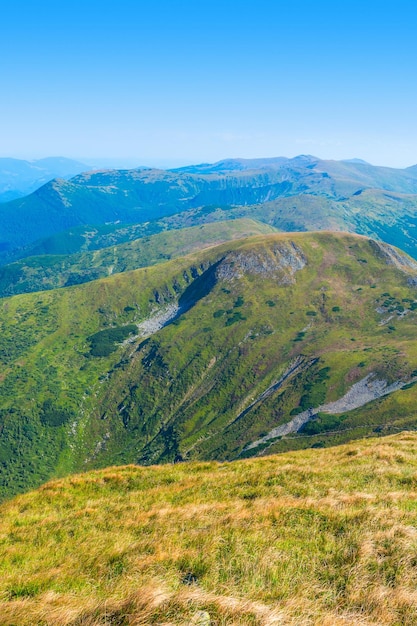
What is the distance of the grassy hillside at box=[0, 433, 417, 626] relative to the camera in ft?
24.5

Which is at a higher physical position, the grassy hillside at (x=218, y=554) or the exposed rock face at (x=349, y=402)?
the grassy hillside at (x=218, y=554)

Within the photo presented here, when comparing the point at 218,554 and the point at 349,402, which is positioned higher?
the point at 218,554

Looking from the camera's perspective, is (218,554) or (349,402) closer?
(218,554)

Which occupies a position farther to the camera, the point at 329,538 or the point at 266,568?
the point at 329,538

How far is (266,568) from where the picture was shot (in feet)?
32.0

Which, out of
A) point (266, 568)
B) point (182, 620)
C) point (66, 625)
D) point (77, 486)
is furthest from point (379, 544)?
point (77, 486)

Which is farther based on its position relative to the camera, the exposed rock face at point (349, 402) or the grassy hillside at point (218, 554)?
the exposed rock face at point (349, 402)

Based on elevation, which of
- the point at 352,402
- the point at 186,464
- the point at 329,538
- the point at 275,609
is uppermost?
the point at 275,609

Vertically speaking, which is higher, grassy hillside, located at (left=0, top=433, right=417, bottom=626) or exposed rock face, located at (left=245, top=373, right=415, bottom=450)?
grassy hillside, located at (left=0, top=433, right=417, bottom=626)

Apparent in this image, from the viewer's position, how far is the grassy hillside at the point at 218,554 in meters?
7.45

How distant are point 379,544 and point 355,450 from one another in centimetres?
1833

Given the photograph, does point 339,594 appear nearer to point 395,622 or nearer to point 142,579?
point 395,622

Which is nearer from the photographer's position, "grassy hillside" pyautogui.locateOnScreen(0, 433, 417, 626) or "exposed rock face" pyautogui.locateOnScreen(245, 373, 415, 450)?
"grassy hillside" pyautogui.locateOnScreen(0, 433, 417, 626)

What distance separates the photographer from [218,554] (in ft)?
34.8
